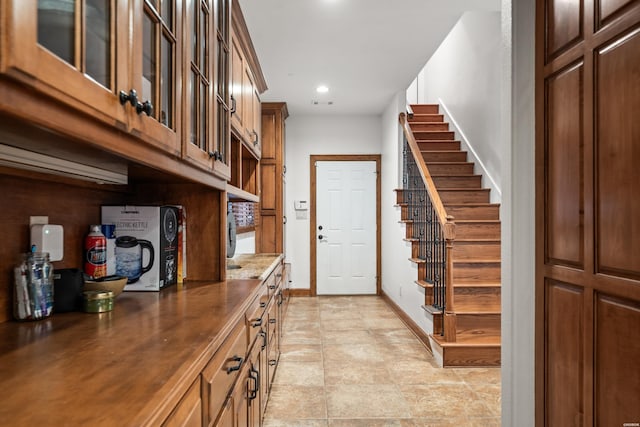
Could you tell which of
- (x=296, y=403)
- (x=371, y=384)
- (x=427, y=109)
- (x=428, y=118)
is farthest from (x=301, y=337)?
(x=427, y=109)

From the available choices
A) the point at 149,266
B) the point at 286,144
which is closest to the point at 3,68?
the point at 149,266

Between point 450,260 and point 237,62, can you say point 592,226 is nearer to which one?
point 450,260

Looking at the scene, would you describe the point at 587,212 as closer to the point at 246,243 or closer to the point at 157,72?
the point at 157,72

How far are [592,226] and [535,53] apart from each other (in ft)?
2.49

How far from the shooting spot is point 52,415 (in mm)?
622

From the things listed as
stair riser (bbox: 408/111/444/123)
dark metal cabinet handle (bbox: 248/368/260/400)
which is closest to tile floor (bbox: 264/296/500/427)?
dark metal cabinet handle (bbox: 248/368/260/400)

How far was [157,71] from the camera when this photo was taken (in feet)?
3.70

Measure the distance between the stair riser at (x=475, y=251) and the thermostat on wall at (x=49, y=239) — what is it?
335 centimetres

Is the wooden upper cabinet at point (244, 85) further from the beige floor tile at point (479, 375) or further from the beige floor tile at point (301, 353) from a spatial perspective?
the beige floor tile at point (479, 375)

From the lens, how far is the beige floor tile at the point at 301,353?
3.34 metres

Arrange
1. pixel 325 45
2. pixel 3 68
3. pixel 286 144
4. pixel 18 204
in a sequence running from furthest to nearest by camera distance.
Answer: pixel 286 144
pixel 325 45
pixel 18 204
pixel 3 68

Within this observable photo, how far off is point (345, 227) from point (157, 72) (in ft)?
16.4

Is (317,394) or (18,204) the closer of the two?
(18,204)

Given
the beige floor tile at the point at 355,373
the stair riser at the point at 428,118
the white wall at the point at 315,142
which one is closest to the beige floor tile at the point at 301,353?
the beige floor tile at the point at 355,373
